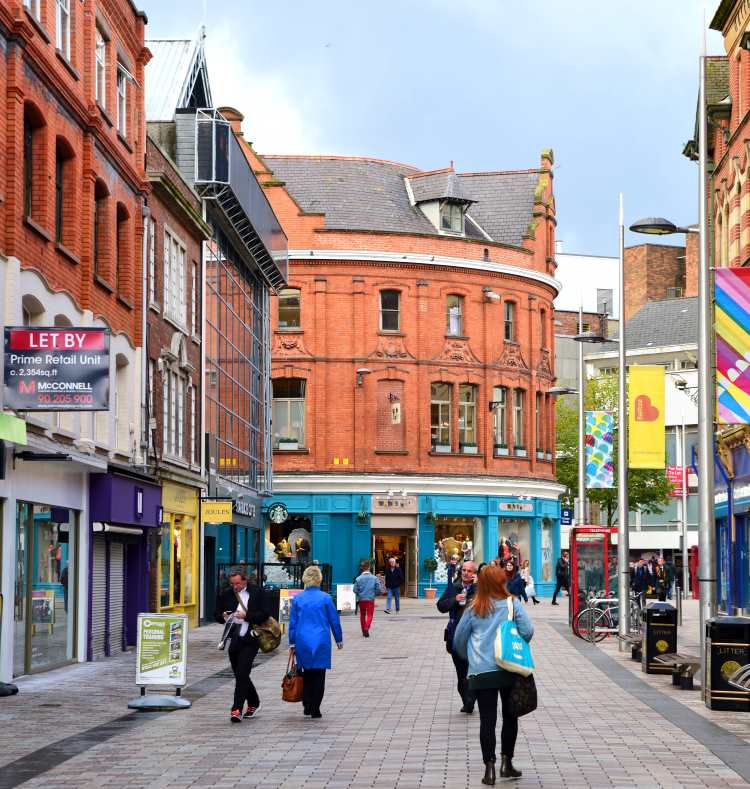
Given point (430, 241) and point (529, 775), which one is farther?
point (430, 241)

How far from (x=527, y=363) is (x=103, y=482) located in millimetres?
36709

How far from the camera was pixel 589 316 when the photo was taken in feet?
334

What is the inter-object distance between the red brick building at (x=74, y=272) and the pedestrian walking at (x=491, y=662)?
9.58m

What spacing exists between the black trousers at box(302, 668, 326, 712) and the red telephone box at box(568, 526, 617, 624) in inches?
625

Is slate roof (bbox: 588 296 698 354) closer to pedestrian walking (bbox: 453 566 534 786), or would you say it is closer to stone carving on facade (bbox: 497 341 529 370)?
stone carving on facade (bbox: 497 341 529 370)

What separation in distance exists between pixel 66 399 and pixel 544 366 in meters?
43.5

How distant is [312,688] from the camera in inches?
645

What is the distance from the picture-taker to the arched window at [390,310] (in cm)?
5747

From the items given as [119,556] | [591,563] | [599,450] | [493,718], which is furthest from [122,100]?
[493,718]

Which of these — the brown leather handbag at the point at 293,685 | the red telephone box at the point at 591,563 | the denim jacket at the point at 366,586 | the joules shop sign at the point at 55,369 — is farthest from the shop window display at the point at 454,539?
the brown leather handbag at the point at 293,685

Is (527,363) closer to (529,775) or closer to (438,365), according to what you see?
(438,365)

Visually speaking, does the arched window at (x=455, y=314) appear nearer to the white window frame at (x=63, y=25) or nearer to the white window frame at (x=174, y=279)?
the white window frame at (x=174, y=279)

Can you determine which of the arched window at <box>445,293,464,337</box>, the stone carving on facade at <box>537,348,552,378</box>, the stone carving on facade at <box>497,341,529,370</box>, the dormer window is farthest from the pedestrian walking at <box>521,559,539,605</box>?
the dormer window

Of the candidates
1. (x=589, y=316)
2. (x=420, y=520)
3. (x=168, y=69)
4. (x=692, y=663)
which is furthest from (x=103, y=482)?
(x=589, y=316)
